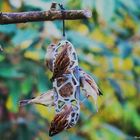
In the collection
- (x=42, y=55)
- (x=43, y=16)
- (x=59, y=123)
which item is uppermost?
(x=43, y=16)

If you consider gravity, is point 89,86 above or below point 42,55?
above

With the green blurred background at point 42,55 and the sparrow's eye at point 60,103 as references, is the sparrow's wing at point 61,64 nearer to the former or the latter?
the sparrow's eye at point 60,103

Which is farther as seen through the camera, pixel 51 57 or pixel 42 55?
pixel 42 55

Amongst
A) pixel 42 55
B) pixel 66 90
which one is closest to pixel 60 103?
pixel 66 90

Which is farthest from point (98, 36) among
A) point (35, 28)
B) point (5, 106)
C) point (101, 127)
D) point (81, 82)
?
point (81, 82)

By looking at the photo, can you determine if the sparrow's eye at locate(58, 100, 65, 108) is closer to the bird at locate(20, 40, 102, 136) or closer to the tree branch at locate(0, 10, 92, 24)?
the bird at locate(20, 40, 102, 136)

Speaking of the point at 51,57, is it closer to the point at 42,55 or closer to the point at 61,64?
the point at 61,64

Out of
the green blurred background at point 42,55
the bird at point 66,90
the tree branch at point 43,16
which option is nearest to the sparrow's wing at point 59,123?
the bird at point 66,90

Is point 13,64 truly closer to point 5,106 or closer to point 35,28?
point 35,28
